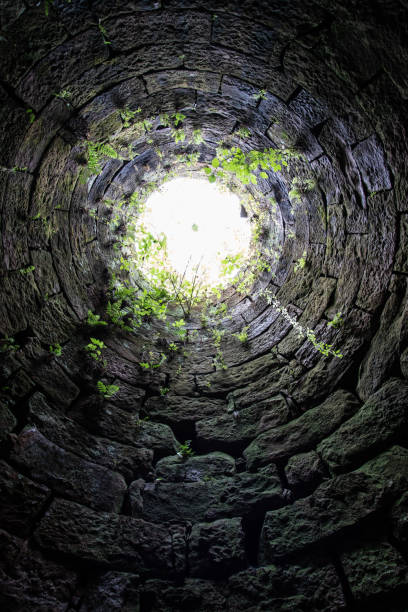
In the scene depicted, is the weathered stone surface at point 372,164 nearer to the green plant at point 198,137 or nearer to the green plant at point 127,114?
the green plant at point 198,137

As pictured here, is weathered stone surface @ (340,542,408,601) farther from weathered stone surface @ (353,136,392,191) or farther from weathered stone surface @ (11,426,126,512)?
weathered stone surface @ (353,136,392,191)

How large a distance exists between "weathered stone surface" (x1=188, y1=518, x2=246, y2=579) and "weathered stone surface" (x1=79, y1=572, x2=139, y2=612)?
39 cm

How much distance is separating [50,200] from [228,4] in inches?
82.2

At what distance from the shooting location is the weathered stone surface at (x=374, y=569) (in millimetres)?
1617

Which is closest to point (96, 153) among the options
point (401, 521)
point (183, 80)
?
point (183, 80)

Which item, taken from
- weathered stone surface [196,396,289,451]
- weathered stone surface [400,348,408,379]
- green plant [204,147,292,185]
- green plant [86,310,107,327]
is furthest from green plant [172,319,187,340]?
weathered stone surface [400,348,408,379]

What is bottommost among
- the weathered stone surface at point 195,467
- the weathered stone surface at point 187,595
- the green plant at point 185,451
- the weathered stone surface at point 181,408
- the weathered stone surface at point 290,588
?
the weathered stone surface at point 187,595

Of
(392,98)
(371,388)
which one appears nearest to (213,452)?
(371,388)

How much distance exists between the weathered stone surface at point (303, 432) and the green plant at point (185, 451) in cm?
50

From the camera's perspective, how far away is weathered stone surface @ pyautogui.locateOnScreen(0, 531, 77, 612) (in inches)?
63.7

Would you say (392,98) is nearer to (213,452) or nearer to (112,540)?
(213,452)

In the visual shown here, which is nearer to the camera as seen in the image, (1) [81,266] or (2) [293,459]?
(2) [293,459]

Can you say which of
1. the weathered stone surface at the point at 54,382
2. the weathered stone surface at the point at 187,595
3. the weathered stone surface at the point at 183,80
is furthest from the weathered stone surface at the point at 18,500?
the weathered stone surface at the point at 183,80

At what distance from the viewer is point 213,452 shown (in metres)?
2.88
